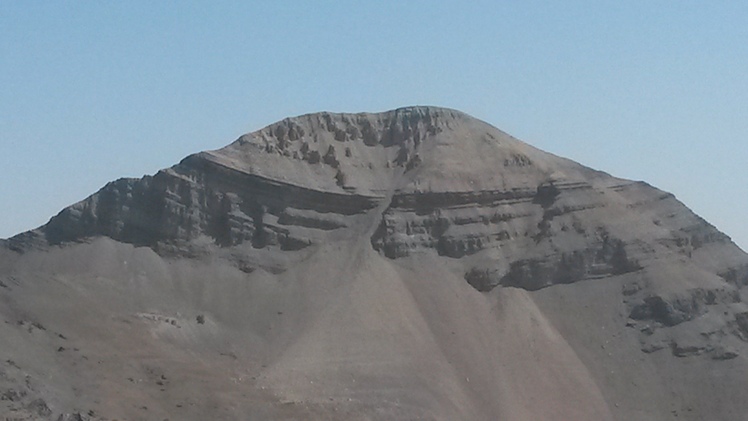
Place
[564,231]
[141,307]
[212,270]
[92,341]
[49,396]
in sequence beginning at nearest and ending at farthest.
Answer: [49,396], [92,341], [141,307], [212,270], [564,231]

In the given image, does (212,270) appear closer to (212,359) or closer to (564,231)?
(212,359)

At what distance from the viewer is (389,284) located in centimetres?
10456

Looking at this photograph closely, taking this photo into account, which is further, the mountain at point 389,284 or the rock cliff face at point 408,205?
the rock cliff face at point 408,205

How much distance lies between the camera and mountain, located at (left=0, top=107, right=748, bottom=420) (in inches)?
3622

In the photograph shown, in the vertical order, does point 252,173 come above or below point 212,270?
above

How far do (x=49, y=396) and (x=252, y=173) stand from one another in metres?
34.6

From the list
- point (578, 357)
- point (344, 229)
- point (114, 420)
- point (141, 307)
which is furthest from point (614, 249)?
point (114, 420)

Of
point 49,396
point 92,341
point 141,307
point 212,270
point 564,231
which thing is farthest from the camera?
point 564,231

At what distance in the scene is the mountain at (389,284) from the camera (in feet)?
302

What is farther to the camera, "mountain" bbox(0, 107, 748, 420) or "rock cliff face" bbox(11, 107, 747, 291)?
"rock cliff face" bbox(11, 107, 747, 291)

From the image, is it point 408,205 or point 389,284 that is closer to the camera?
point 389,284

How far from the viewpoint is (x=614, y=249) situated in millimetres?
109750

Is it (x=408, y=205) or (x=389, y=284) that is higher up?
(x=408, y=205)

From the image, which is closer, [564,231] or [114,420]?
[114,420]
